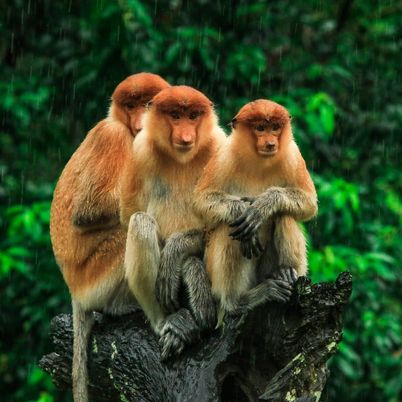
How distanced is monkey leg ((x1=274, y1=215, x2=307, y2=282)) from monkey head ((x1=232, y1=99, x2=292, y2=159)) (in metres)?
0.32

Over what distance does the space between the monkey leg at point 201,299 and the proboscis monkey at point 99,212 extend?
2.25ft

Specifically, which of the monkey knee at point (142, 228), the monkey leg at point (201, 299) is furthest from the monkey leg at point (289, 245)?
the monkey knee at point (142, 228)

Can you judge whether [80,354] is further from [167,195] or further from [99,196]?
[167,195]

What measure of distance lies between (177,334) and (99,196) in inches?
41.4

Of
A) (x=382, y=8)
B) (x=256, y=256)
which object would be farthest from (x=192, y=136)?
(x=382, y=8)

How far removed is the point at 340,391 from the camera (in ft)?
26.3

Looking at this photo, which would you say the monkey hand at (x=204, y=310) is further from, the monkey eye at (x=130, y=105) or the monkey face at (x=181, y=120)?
the monkey eye at (x=130, y=105)

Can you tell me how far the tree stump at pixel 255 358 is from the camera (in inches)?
164

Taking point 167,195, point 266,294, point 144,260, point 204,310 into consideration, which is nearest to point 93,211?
point 167,195

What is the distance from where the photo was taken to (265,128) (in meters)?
4.45

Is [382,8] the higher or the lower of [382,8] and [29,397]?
the higher

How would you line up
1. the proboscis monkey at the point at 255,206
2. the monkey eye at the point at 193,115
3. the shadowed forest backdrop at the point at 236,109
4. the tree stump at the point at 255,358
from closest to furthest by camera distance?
the tree stump at the point at 255,358 < the proboscis monkey at the point at 255,206 < the monkey eye at the point at 193,115 < the shadowed forest backdrop at the point at 236,109

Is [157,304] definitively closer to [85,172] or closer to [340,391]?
[85,172]

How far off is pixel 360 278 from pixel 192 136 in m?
3.19
